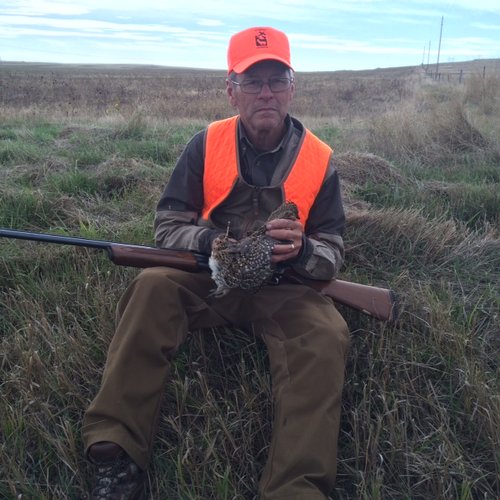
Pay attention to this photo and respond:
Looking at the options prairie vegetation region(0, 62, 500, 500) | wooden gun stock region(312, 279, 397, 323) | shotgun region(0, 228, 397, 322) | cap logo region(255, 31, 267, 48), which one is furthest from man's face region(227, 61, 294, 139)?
prairie vegetation region(0, 62, 500, 500)

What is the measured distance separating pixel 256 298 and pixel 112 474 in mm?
1218

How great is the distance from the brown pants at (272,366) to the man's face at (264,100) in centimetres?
100

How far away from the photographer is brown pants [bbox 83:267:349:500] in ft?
7.92

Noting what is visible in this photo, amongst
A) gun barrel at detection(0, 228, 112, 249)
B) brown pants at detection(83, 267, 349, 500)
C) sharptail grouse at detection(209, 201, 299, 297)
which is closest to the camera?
brown pants at detection(83, 267, 349, 500)

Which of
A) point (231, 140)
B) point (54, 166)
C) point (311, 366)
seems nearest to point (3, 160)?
point (54, 166)

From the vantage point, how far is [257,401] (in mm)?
2953

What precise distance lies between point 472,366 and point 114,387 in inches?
74.2

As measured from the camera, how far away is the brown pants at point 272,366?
241 centimetres

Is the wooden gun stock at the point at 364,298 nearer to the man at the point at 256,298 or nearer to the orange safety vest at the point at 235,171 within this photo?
the man at the point at 256,298

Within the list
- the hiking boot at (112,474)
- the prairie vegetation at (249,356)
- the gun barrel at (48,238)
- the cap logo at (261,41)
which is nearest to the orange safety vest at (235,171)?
the cap logo at (261,41)

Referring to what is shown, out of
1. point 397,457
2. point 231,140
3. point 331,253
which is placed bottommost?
point 397,457

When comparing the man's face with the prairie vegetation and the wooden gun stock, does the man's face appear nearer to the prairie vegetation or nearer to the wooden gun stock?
the wooden gun stock

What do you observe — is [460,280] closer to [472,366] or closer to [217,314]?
[472,366]

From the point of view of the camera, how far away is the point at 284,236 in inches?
115
